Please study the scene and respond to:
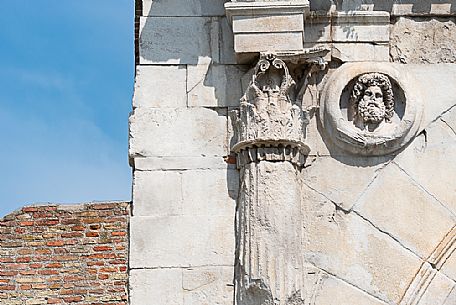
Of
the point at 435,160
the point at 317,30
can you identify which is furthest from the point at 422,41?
the point at 435,160

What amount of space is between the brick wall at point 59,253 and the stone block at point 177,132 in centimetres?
721

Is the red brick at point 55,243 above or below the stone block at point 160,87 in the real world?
above

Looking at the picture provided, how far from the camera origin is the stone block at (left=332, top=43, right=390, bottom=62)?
7840mm

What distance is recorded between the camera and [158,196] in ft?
25.0

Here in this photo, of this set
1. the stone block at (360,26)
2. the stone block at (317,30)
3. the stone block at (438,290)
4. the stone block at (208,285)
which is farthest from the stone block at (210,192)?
the stone block at (438,290)

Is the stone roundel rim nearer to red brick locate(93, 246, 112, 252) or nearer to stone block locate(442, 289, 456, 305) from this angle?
stone block locate(442, 289, 456, 305)

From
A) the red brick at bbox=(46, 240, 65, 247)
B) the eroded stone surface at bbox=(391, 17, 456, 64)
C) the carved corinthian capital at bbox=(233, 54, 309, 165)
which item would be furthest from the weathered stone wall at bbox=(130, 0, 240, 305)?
the red brick at bbox=(46, 240, 65, 247)

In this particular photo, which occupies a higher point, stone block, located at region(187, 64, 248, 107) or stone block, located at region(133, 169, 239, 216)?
stone block, located at region(187, 64, 248, 107)

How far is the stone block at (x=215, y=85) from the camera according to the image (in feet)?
25.5

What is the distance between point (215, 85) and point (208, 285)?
112cm

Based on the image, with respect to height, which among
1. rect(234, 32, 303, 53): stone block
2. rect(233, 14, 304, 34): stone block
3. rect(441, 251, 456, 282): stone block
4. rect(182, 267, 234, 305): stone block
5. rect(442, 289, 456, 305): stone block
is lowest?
rect(442, 289, 456, 305): stone block

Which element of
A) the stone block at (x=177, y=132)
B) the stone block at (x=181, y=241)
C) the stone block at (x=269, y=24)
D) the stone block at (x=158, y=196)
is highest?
the stone block at (x=269, y=24)

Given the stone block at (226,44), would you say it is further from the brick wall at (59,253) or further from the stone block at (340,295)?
the brick wall at (59,253)

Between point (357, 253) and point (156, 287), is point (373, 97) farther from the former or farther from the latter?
point (156, 287)
